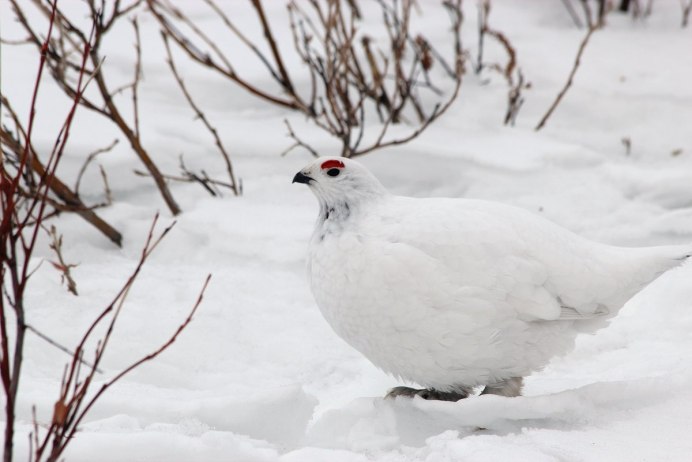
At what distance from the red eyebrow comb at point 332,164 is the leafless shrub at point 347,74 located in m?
1.15

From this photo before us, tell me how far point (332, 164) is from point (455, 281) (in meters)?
0.56

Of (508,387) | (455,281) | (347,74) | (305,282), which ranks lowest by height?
(305,282)

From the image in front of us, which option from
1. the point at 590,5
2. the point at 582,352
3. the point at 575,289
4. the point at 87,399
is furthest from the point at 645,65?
the point at 87,399

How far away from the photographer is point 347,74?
4473 millimetres

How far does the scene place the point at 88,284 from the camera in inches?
121

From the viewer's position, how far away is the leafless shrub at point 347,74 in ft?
12.2

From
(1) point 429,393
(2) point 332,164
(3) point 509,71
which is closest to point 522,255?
(1) point 429,393

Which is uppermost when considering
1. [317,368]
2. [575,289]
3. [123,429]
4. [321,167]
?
[321,167]

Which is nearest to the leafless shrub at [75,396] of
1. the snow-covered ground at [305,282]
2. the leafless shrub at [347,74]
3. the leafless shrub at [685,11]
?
the snow-covered ground at [305,282]

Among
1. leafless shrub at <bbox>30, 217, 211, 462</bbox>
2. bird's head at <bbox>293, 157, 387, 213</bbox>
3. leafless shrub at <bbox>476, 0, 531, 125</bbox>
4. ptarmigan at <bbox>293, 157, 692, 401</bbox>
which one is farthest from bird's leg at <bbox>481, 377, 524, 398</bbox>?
leafless shrub at <bbox>476, 0, 531, 125</bbox>

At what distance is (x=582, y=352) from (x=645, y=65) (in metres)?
2.67

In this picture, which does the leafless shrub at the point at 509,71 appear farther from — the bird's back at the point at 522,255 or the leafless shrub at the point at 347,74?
the bird's back at the point at 522,255

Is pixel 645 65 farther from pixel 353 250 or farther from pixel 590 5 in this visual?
pixel 353 250

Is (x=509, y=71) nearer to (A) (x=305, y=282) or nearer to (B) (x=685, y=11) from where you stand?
(B) (x=685, y=11)
